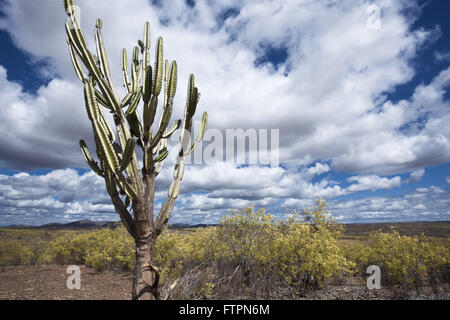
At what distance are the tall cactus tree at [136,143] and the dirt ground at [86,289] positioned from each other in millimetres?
6753

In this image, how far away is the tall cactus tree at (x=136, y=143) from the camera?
112 inches

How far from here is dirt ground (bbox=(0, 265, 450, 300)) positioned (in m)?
7.77

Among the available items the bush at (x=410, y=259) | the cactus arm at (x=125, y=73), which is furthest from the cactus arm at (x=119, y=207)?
the bush at (x=410, y=259)

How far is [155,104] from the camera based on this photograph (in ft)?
10.1

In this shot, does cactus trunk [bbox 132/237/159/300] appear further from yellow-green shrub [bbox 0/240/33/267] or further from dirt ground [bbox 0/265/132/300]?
yellow-green shrub [bbox 0/240/33/267]

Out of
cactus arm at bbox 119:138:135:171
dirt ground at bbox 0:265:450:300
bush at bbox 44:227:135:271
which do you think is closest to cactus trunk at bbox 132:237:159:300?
cactus arm at bbox 119:138:135:171

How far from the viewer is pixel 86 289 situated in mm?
8969

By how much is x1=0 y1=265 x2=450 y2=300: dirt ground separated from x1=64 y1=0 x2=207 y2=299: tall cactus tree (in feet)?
22.2

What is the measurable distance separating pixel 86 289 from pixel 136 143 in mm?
8734

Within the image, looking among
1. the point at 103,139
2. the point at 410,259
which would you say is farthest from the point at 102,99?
the point at 410,259

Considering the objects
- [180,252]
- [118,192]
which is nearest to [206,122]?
[118,192]

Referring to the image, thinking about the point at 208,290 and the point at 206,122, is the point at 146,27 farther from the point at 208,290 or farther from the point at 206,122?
the point at 208,290

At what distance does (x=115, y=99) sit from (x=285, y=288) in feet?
37.2

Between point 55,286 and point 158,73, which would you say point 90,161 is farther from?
point 55,286
